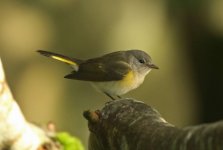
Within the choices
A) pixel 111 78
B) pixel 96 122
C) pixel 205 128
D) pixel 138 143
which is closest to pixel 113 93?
pixel 111 78

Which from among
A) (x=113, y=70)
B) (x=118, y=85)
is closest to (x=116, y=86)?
(x=118, y=85)

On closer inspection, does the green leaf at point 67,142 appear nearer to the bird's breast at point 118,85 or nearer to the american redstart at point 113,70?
the american redstart at point 113,70

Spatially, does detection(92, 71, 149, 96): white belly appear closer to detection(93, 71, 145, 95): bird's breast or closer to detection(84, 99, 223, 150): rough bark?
detection(93, 71, 145, 95): bird's breast

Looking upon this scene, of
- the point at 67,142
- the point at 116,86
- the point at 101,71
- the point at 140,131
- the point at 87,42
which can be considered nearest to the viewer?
the point at 140,131

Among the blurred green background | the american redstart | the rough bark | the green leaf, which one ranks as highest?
the rough bark

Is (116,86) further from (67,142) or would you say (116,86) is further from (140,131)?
(140,131)

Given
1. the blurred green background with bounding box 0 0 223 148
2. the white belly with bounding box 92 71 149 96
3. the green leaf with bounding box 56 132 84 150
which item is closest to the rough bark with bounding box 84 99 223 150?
the green leaf with bounding box 56 132 84 150

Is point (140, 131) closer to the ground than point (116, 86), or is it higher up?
higher up

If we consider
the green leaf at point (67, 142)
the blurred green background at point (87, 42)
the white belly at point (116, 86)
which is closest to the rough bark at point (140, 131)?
the green leaf at point (67, 142)
